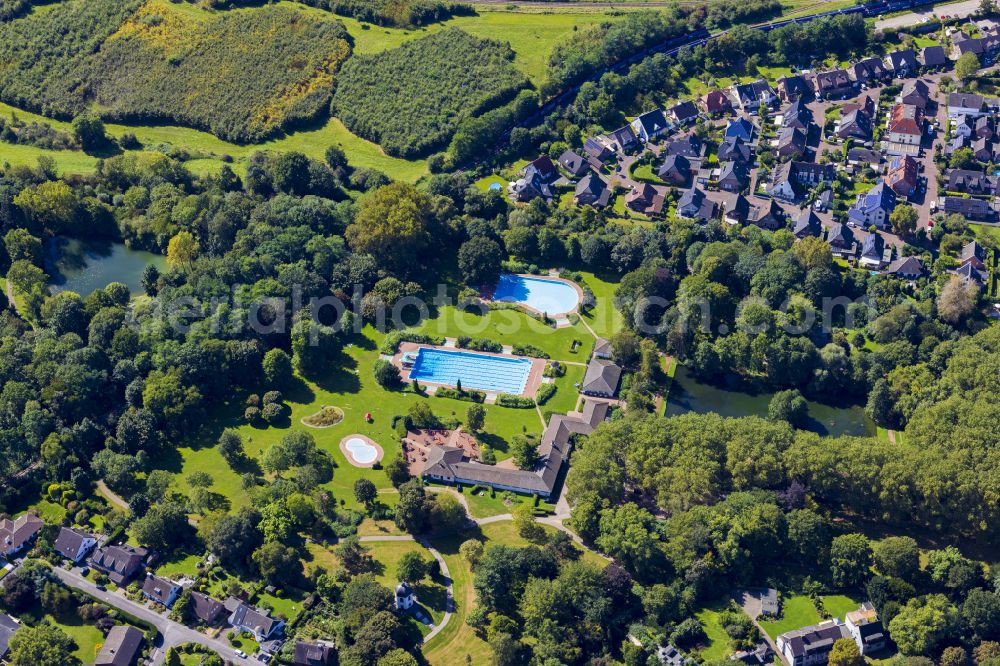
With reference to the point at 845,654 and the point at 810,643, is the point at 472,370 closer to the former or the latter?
the point at 810,643

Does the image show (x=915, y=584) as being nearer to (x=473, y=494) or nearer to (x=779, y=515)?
(x=779, y=515)

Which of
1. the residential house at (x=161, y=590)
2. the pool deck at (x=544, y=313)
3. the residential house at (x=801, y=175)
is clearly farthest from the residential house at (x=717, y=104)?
the residential house at (x=161, y=590)

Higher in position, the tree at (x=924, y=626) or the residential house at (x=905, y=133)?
the residential house at (x=905, y=133)

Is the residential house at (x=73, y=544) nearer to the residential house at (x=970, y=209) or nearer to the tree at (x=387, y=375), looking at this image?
the tree at (x=387, y=375)

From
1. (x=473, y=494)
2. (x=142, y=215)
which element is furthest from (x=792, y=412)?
(x=142, y=215)

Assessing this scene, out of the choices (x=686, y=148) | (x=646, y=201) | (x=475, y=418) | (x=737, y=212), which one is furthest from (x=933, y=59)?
(x=475, y=418)

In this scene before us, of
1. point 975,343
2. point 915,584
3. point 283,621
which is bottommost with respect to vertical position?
point 283,621

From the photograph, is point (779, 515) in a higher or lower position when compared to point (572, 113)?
lower
